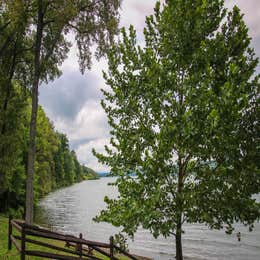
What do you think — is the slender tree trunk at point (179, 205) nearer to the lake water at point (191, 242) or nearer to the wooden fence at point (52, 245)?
the wooden fence at point (52, 245)

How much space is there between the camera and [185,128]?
6.83 meters

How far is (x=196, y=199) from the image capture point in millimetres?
7453

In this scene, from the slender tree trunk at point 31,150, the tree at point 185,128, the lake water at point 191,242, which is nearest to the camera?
the tree at point 185,128

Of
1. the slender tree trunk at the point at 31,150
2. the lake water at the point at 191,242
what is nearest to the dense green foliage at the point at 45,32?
the slender tree trunk at the point at 31,150

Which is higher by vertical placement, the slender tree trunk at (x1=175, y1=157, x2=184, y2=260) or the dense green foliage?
the dense green foliage

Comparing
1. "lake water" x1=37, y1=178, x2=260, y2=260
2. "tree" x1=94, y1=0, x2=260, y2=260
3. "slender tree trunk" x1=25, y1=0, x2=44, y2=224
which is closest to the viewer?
"tree" x1=94, y1=0, x2=260, y2=260

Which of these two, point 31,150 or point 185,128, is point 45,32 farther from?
point 185,128

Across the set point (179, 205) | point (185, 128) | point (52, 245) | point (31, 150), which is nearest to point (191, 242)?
point (31, 150)

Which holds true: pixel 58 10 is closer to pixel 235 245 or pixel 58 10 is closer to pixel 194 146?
pixel 194 146

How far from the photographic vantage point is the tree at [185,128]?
7.16 meters

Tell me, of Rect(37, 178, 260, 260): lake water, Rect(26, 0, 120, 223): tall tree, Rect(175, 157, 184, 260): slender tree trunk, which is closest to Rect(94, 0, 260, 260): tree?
Rect(175, 157, 184, 260): slender tree trunk

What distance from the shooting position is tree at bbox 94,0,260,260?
7.16 metres

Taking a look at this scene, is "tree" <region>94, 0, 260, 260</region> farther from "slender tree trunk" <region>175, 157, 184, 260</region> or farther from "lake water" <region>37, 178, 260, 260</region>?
"lake water" <region>37, 178, 260, 260</region>

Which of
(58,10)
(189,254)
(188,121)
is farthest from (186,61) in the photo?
(189,254)
